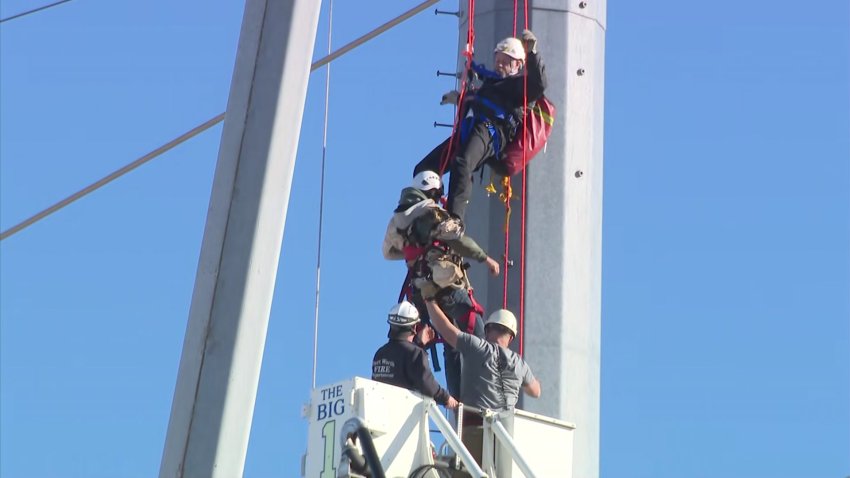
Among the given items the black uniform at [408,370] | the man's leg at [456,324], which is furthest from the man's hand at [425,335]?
the black uniform at [408,370]

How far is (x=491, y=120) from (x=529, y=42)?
0.64m

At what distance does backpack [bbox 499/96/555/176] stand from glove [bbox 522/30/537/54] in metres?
0.46

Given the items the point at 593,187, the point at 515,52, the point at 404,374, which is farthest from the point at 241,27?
the point at 593,187

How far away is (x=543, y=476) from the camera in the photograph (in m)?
6.77

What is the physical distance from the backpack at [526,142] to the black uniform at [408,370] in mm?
2064

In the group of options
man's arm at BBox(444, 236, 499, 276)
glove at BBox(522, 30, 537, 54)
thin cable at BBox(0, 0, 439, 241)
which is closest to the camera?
thin cable at BBox(0, 0, 439, 241)

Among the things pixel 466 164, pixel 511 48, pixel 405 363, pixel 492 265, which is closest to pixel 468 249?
pixel 492 265

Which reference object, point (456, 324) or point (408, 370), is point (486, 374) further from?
point (456, 324)

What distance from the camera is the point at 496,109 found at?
28.7 feet

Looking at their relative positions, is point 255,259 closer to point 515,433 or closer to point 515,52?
point 515,433

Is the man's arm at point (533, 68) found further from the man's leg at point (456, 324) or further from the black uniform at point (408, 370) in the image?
the black uniform at point (408, 370)

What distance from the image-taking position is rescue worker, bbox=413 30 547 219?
8555mm

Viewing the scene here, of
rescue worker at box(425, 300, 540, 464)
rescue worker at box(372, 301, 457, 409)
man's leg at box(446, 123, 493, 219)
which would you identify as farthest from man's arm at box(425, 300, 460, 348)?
man's leg at box(446, 123, 493, 219)

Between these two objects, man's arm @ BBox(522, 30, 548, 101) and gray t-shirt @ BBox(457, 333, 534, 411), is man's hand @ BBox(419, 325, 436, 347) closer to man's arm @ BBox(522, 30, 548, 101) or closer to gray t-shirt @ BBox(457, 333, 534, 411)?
gray t-shirt @ BBox(457, 333, 534, 411)
